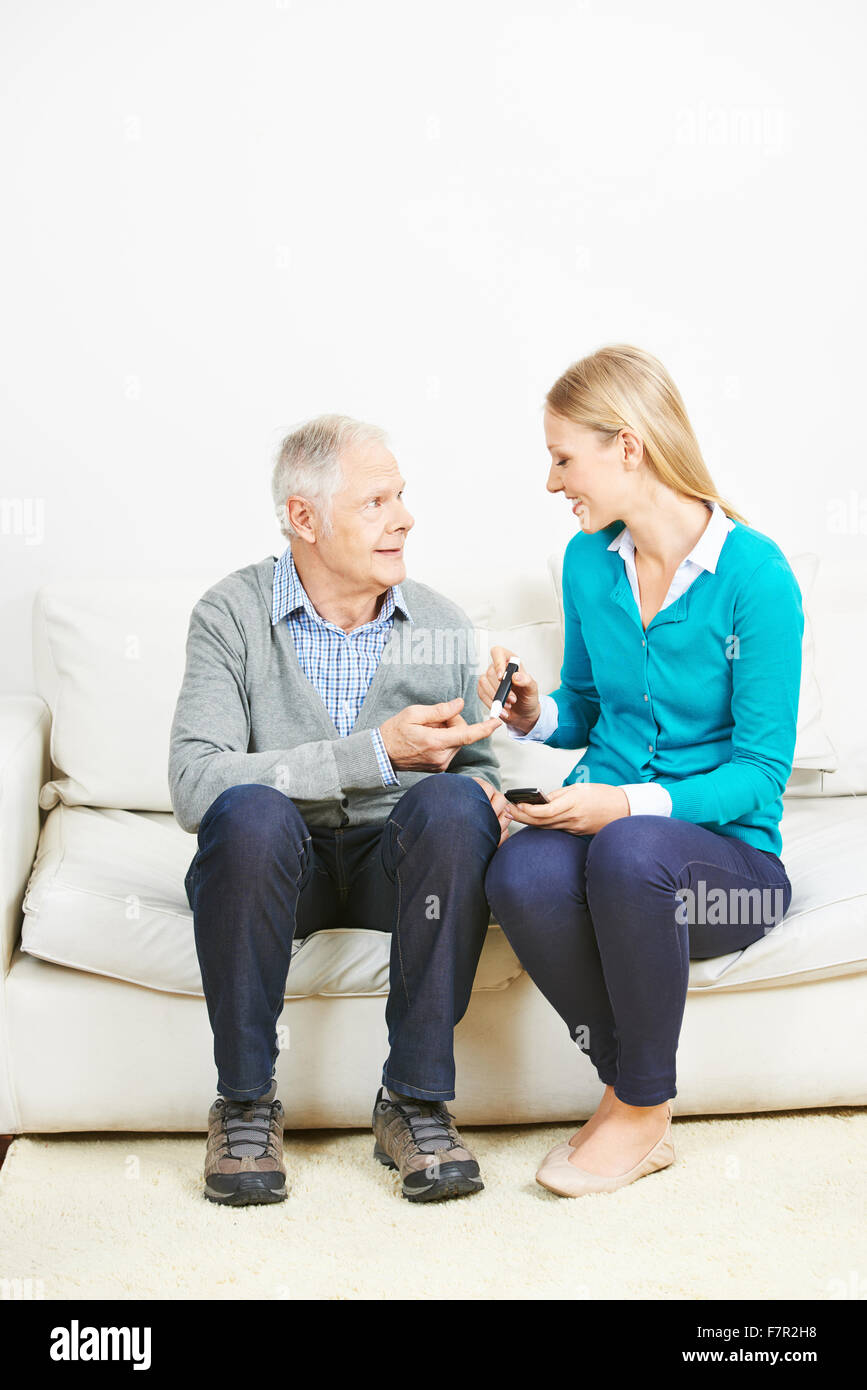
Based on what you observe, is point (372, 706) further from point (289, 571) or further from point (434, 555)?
point (434, 555)

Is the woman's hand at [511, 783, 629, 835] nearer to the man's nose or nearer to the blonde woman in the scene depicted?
the blonde woman

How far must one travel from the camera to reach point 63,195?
239 cm

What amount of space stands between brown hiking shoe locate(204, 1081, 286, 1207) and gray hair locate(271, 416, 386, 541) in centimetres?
79

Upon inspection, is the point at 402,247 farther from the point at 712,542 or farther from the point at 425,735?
the point at 425,735

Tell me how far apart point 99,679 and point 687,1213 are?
1.29 metres

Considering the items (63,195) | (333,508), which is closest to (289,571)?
(333,508)

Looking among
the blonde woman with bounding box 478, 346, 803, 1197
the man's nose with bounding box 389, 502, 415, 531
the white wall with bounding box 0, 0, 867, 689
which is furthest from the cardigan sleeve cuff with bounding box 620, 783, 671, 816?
the white wall with bounding box 0, 0, 867, 689

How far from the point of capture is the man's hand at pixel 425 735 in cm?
157

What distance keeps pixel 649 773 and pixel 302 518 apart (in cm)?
62

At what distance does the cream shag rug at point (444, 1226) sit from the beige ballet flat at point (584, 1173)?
0.01 m

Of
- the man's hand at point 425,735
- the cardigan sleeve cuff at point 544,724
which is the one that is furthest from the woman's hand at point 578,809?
the cardigan sleeve cuff at point 544,724

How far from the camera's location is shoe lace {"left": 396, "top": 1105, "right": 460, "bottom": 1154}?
1.49 meters

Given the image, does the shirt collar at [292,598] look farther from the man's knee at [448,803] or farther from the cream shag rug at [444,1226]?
the cream shag rug at [444,1226]

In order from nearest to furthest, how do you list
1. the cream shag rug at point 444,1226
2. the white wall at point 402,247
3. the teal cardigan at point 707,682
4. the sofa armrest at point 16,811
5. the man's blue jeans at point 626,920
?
the cream shag rug at point 444,1226 < the man's blue jeans at point 626,920 < the teal cardigan at point 707,682 < the sofa armrest at point 16,811 < the white wall at point 402,247
